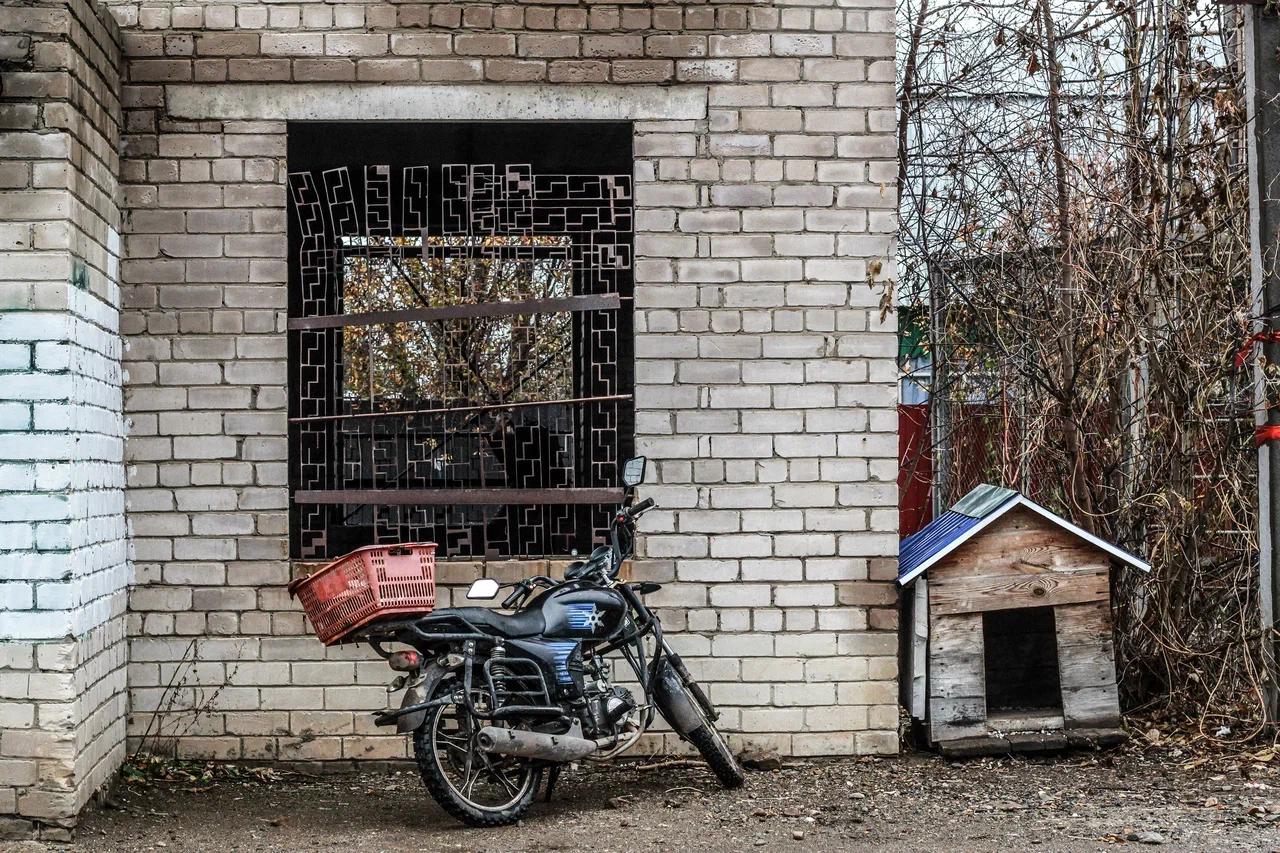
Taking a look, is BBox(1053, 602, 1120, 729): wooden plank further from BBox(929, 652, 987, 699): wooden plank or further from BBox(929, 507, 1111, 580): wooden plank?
BBox(929, 652, 987, 699): wooden plank

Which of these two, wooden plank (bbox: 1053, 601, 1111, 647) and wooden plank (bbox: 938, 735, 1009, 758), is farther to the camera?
wooden plank (bbox: 1053, 601, 1111, 647)

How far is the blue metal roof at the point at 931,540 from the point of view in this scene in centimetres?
566

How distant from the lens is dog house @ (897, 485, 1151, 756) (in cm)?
565

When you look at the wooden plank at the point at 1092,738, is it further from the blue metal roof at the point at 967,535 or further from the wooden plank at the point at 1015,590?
the blue metal roof at the point at 967,535

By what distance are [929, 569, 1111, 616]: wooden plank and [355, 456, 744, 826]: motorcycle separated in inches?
51.4

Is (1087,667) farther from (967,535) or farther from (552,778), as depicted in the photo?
(552,778)

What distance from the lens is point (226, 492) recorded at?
→ 561cm

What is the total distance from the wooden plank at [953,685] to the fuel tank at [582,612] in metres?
1.60

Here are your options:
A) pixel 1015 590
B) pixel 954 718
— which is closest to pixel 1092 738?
pixel 954 718

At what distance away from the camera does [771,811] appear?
4.93 m

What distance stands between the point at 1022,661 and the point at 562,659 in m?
2.50

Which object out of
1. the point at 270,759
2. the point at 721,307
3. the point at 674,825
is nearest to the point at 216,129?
the point at 721,307

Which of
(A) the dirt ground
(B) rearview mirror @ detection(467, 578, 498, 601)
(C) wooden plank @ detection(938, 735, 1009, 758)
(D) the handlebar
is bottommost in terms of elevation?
(A) the dirt ground

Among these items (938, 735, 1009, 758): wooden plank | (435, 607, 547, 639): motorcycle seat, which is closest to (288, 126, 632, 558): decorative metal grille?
(435, 607, 547, 639): motorcycle seat
